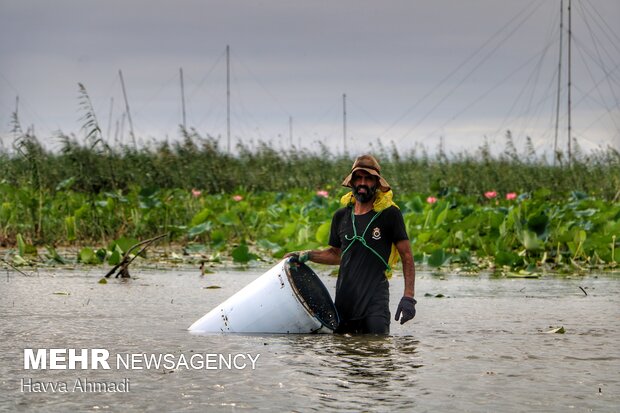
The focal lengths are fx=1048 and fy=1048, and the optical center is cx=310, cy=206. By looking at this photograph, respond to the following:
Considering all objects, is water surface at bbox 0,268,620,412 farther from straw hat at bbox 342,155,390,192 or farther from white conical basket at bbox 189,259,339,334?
straw hat at bbox 342,155,390,192

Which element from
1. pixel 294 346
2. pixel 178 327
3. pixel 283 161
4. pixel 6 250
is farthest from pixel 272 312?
pixel 283 161

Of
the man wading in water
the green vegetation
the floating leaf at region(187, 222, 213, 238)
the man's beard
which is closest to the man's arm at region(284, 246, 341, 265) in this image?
the man wading in water

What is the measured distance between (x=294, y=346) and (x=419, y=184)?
12.0 metres

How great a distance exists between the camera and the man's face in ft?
19.3

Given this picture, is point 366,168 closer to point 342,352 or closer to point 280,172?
point 342,352

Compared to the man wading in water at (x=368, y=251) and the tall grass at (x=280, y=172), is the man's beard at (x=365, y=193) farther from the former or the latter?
the tall grass at (x=280, y=172)

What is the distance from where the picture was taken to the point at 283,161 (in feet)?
67.8

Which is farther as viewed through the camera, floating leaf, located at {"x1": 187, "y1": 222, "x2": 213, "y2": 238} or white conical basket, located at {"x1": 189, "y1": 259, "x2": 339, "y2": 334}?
floating leaf, located at {"x1": 187, "y1": 222, "x2": 213, "y2": 238}

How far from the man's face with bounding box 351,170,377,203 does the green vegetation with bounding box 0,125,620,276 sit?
441cm

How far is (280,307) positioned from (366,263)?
565 mm

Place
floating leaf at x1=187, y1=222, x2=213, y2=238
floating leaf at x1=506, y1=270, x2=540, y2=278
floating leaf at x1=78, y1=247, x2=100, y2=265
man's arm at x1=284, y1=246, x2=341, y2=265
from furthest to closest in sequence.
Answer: floating leaf at x1=187, y1=222, x2=213, y2=238
floating leaf at x1=78, y1=247, x2=100, y2=265
floating leaf at x1=506, y1=270, x2=540, y2=278
man's arm at x1=284, y1=246, x2=341, y2=265

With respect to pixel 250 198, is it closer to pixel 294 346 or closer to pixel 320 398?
pixel 294 346

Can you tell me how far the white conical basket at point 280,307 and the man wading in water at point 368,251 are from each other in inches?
4.5

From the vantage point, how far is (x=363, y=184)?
19.3 feet
